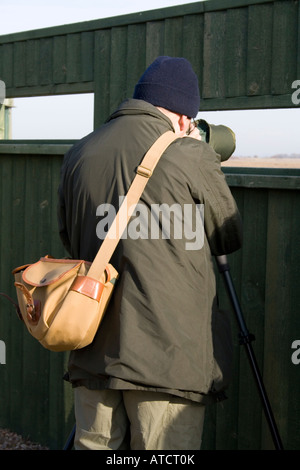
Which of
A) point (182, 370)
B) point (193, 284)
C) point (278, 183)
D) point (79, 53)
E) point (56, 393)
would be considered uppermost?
point (79, 53)

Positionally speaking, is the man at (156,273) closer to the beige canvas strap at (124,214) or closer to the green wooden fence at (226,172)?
the beige canvas strap at (124,214)

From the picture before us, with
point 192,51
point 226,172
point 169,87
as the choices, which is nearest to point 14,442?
point 226,172

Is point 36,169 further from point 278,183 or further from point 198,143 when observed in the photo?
point 198,143

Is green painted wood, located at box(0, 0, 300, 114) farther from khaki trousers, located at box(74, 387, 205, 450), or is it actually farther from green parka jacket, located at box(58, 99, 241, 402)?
khaki trousers, located at box(74, 387, 205, 450)

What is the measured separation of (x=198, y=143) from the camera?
7.51 feet

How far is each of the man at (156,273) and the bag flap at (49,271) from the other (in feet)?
0.36

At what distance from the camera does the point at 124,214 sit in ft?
7.36

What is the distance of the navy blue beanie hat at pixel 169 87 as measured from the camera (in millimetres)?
2391

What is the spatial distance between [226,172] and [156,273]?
51.1 inches

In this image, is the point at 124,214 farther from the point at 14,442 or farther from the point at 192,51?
the point at 14,442

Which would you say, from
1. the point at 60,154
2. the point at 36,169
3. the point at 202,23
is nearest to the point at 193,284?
the point at 202,23

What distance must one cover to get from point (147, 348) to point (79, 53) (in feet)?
7.99

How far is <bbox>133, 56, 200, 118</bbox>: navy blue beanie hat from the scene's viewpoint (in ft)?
7.84

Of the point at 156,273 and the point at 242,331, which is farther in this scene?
the point at 242,331
